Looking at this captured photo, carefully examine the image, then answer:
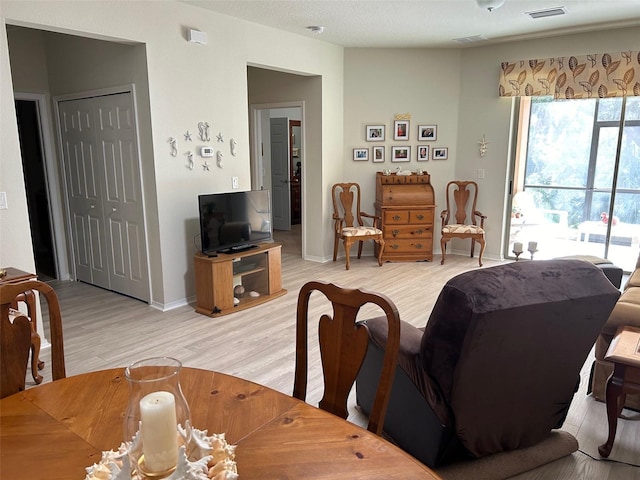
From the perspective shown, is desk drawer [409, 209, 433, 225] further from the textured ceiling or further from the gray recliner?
the gray recliner

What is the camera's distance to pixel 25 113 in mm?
5137

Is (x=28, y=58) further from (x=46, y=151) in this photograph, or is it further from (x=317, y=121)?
(x=317, y=121)

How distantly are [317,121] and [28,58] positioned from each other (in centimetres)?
319

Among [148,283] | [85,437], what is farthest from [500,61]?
[85,437]

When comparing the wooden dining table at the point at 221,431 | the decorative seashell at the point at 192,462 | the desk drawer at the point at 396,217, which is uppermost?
the decorative seashell at the point at 192,462

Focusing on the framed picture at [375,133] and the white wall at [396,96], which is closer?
the white wall at [396,96]

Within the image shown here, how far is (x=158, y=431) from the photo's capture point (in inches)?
35.6

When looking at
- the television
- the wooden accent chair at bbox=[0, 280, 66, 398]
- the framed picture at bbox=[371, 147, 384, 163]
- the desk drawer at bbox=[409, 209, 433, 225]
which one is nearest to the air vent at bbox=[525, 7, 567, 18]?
the framed picture at bbox=[371, 147, 384, 163]

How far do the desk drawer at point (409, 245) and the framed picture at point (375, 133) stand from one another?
54.3 inches

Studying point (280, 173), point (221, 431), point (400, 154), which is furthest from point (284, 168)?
point (221, 431)

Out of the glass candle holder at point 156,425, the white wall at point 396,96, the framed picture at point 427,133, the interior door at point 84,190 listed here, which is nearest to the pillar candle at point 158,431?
the glass candle holder at point 156,425

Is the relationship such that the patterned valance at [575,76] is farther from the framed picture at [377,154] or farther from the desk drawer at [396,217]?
the desk drawer at [396,217]

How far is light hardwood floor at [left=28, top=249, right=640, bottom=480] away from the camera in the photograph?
7.70 ft

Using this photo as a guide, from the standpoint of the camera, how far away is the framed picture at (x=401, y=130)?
629cm
